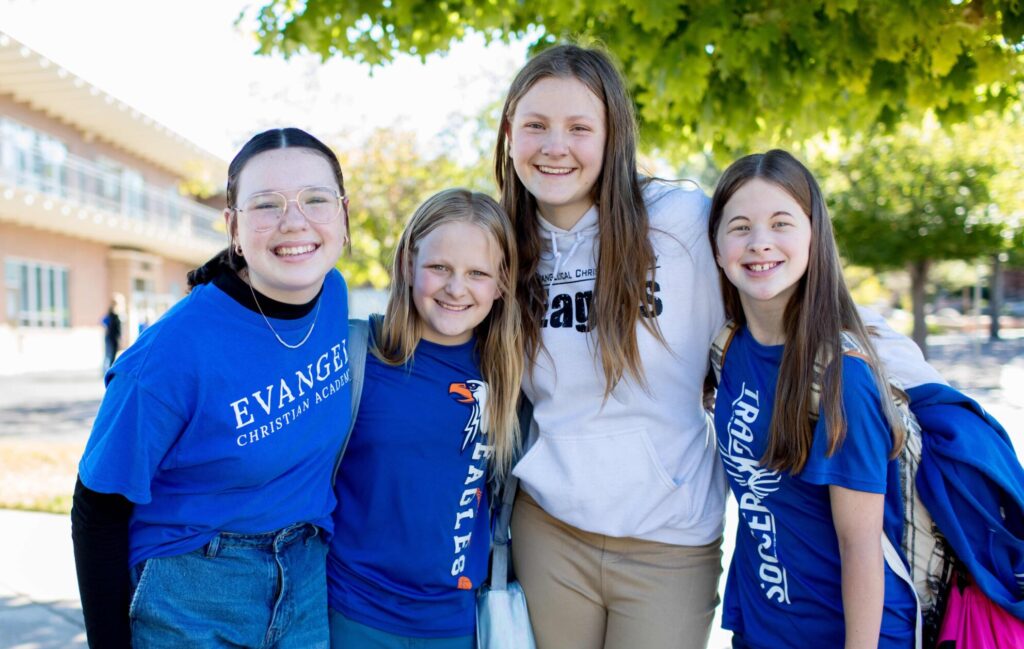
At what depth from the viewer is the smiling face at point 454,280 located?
99.0 inches

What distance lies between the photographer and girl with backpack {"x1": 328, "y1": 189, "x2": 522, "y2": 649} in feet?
7.73

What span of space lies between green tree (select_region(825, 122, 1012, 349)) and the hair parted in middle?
15622 millimetres

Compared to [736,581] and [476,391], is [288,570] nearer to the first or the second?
[476,391]

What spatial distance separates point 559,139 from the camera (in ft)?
8.26

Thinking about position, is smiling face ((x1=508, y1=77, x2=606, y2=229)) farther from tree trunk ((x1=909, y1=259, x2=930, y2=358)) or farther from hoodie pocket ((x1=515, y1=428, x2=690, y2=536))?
tree trunk ((x1=909, y1=259, x2=930, y2=358))

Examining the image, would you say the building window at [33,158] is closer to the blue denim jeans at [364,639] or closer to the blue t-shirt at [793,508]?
the blue denim jeans at [364,639]

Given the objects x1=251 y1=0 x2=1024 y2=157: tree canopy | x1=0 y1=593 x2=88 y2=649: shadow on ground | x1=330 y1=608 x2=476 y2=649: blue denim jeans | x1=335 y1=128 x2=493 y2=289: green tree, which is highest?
x1=335 y1=128 x2=493 y2=289: green tree

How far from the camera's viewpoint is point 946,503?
196 centimetres

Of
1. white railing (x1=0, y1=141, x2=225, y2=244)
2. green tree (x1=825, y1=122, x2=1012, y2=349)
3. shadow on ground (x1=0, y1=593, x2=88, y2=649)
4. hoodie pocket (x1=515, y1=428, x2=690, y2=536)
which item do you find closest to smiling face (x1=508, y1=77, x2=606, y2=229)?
hoodie pocket (x1=515, y1=428, x2=690, y2=536)

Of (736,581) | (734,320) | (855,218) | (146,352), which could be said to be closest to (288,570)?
(146,352)

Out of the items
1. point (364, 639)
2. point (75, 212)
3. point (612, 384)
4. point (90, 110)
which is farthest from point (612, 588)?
point (90, 110)

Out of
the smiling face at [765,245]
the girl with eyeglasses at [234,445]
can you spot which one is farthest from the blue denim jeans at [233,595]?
the smiling face at [765,245]

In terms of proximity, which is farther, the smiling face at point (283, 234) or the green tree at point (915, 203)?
the green tree at point (915, 203)

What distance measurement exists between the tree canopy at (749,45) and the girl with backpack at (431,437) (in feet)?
7.19
